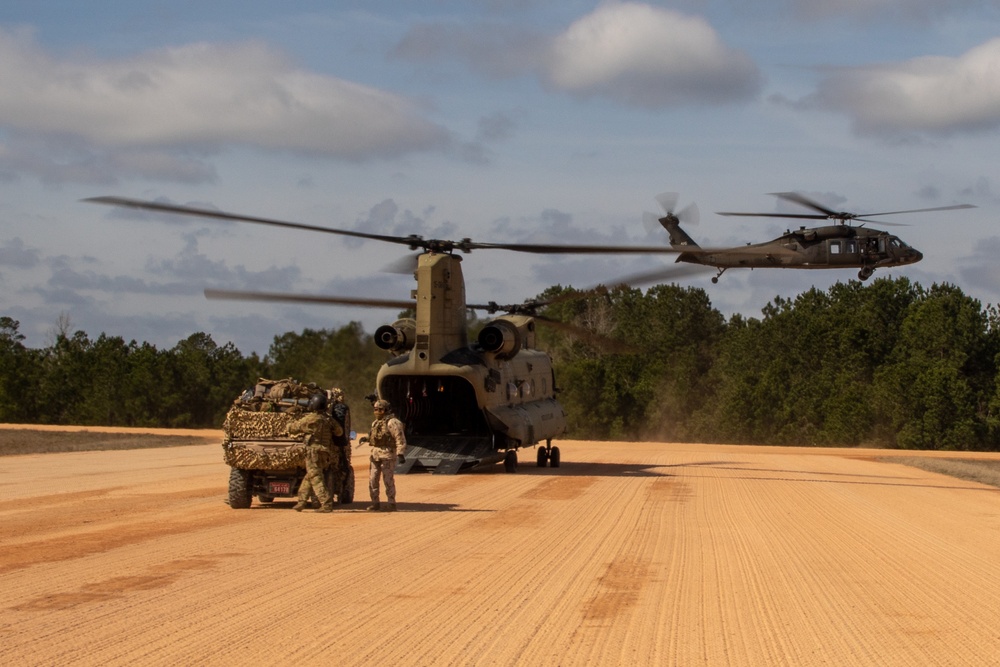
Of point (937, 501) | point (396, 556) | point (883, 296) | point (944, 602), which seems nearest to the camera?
point (944, 602)

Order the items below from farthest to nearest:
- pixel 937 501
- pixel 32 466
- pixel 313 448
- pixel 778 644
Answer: pixel 32 466 → pixel 937 501 → pixel 313 448 → pixel 778 644

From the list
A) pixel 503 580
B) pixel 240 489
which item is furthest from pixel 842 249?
pixel 503 580

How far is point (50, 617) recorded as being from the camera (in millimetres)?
9008

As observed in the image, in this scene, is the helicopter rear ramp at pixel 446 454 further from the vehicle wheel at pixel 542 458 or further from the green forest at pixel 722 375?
the green forest at pixel 722 375

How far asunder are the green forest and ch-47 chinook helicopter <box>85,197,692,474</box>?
24.4 metres

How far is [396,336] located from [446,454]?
293 cm

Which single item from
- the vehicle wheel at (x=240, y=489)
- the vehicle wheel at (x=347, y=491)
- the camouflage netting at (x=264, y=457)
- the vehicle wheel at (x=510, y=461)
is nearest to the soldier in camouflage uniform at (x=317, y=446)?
the camouflage netting at (x=264, y=457)

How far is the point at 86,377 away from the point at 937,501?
7174cm

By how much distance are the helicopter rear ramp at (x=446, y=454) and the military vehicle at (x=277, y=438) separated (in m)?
7.59

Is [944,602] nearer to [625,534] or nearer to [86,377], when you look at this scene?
[625,534]

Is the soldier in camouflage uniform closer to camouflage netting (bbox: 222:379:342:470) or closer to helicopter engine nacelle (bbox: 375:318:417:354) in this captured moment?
camouflage netting (bbox: 222:379:342:470)

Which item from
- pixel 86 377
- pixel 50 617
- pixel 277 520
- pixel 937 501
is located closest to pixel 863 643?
pixel 50 617

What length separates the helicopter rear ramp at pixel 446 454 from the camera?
25.5 meters

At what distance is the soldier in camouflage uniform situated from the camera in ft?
55.4
